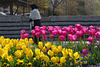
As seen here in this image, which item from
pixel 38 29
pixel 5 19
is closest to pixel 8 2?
pixel 5 19

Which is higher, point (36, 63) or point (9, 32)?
point (36, 63)

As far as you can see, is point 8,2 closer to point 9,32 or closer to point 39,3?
point 39,3

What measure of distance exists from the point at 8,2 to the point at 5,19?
523 centimetres

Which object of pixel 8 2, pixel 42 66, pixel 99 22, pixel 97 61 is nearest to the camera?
pixel 42 66

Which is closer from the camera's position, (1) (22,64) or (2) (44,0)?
(1) (22,64)

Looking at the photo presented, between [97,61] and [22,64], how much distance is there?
1330 mm

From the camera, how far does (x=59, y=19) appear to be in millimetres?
13438

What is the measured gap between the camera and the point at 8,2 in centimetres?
1806

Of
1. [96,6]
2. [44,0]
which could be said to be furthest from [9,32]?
[96,6]

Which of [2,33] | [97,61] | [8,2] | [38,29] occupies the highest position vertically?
[8,2]

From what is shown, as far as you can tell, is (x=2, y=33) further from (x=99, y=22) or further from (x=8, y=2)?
(x=99, y=22)

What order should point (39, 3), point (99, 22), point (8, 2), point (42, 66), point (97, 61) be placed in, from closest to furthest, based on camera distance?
point (42, 66), point (97, 61), point (99, 22), point (8, 2), point (39, 3)

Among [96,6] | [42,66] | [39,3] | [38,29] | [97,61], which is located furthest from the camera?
[96,6]

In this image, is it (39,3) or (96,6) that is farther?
(96,6)
